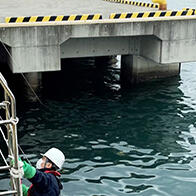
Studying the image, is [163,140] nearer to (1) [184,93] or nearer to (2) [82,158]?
(2) [82,158]

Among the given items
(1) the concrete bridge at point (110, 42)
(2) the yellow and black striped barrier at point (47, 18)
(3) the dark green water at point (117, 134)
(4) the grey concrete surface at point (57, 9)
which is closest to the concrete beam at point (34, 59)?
(1) the concrete bridge at point (110, 42)

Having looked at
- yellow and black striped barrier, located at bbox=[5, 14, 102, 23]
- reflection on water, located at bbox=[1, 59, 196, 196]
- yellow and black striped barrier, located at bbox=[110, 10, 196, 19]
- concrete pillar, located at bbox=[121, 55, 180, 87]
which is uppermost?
yellow and black striped barrier, located at bbox=[110, 10, 196, 19]

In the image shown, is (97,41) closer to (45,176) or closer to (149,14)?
(149,14)

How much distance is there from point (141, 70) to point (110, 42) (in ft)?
7.97

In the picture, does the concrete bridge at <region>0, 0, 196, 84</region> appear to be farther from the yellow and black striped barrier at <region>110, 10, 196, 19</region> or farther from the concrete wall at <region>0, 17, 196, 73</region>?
the yellow and black striped barrier at <region>110, 10, 196, 19</region>

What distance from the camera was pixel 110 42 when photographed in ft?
54.2

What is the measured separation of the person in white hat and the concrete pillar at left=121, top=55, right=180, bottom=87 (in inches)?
510

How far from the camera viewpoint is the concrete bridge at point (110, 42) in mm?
13266

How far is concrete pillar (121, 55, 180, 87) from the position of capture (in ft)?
58.7

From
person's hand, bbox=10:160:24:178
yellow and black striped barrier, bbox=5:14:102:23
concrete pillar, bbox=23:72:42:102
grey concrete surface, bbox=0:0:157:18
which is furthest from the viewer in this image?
grey concrete surface, bbox=0:0:157:18

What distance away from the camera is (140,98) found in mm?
16156

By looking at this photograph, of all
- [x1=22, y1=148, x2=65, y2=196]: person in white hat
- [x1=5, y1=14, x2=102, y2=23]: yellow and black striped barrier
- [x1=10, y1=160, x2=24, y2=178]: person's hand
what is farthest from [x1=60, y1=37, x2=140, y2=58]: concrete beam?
[x1=10, y1=160, x2=24, y2=178]: person's hand

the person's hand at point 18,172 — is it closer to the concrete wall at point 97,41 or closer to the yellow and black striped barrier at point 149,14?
the concrete wall at point 97,41

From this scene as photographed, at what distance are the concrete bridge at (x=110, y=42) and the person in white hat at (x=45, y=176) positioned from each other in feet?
27.4
